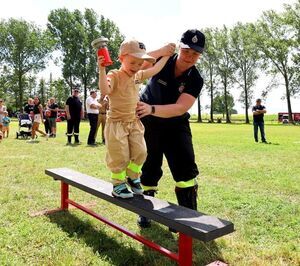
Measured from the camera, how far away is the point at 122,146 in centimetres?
362

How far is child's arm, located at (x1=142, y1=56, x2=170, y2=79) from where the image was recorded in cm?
389

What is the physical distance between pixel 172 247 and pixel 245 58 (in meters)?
55.0

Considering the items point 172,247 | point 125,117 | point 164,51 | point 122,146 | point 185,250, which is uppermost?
point 164,51

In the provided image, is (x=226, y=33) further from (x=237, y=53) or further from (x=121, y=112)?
(x=121, y=112)

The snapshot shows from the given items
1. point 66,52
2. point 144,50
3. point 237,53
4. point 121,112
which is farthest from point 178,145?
point 66,52

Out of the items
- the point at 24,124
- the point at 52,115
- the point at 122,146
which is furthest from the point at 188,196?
the point at 24,124

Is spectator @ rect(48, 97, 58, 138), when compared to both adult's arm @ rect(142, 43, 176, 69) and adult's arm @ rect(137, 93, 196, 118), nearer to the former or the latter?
adult's arm @ rect(142, 43, 176, 69)

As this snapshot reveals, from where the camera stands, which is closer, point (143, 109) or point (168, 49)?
point (143, 109)

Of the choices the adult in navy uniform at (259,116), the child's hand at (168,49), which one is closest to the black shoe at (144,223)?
→ the child's hand at (168,49)

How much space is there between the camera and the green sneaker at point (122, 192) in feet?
12.0

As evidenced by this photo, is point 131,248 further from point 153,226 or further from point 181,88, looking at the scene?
point 181,88

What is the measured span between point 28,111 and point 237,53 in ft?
145

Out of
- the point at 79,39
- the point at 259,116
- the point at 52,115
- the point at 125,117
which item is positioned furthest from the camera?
the point at 79,39

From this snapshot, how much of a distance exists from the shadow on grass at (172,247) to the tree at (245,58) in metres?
52.1
